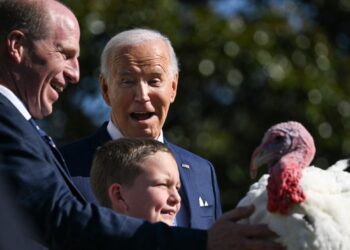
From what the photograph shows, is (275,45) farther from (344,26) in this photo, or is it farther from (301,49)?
(344,26)

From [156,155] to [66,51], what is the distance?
1.98 ft

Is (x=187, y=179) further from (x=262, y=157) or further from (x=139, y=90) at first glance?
(x=262, y=157)

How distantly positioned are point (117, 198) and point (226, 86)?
281 inches

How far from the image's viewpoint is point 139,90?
6426mm

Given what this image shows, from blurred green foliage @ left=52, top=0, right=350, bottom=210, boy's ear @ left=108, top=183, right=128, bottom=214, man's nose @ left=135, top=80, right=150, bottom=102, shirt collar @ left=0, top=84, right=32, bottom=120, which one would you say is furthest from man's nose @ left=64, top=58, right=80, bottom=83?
blurred green foliage @ left=52, top=0, right=350, bottom=210

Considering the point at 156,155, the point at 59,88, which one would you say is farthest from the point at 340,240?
the point at 59,88

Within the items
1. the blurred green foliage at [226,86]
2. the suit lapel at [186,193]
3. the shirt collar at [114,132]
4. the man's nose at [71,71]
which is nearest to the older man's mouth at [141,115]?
the shirt collar at [114,132]

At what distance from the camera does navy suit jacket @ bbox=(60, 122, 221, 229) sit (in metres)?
6.04

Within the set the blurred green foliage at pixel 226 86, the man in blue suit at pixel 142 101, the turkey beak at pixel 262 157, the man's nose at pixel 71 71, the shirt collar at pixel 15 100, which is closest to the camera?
the turkey beak at pixel 262 157

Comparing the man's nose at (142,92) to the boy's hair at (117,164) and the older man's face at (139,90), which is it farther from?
the boy's hair at (117,164)

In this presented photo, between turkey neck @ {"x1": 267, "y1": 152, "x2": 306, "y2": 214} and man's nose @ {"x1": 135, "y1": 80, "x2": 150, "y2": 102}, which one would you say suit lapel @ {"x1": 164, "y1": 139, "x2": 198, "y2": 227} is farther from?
turkey neck @ {"x1": 267, "y1": 152, "x2": 306, "y2": 214}

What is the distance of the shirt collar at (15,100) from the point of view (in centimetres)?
482

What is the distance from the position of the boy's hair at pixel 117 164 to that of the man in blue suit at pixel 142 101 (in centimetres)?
107

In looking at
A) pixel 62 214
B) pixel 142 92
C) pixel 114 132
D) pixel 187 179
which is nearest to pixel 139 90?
pixel 142 92
